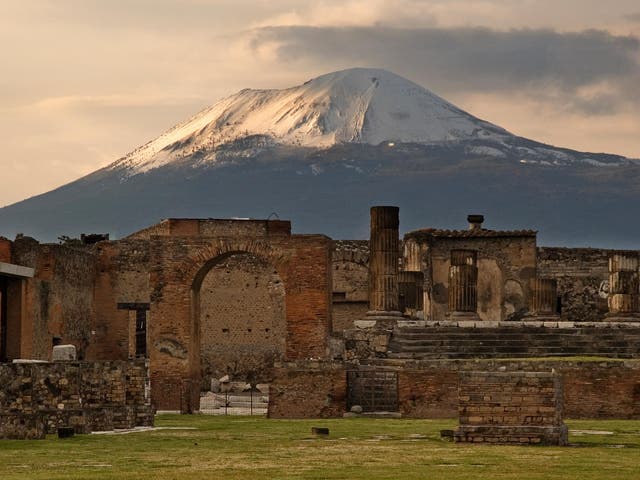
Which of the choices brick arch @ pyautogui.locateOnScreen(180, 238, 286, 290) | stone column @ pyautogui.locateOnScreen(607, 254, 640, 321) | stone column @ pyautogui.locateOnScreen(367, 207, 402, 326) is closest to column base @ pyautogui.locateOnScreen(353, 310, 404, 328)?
stone column @ pyautogui.locateOnScreen(367, 207, 402, 326)

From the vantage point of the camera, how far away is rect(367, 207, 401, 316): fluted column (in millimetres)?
40500

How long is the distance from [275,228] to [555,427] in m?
36.2

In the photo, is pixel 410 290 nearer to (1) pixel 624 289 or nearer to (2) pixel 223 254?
(1) pixel 624 289

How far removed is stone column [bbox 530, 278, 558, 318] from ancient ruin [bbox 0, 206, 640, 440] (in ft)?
0.22

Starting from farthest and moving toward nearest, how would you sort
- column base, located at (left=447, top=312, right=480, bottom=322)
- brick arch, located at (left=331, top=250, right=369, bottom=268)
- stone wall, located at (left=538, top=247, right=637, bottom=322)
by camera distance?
brick arch, located at (left=331, top=250, right=369, bottom=268) < stone wall, located at (left=538, top=247, right=637, bottom=322) < column base, located at (left=447, top=312, right=480, bottom=322)

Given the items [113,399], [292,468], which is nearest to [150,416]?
[113,399]

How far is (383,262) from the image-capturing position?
41.0 m

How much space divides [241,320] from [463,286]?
1076cm

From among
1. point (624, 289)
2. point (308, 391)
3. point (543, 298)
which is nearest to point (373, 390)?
point (308, 391)

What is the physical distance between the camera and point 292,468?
18.0 m

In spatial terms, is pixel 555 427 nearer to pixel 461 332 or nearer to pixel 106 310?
pixel 461 332

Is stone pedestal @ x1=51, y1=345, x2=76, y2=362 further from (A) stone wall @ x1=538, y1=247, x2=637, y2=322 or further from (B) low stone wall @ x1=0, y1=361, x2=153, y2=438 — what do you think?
(A) stone wall @ x1=538, y1=247, x2=637, y2=322

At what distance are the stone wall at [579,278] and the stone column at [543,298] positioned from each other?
5.21 metres

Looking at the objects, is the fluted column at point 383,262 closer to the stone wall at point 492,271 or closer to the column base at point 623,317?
the column base at point 623,317
